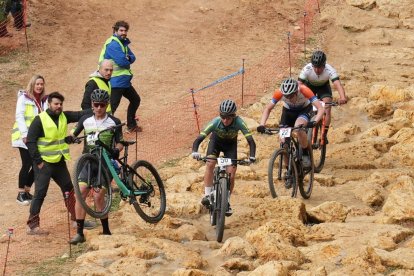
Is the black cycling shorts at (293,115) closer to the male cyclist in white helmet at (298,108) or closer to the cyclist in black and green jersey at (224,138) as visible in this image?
the male cyclist in white helmet at (298,108)

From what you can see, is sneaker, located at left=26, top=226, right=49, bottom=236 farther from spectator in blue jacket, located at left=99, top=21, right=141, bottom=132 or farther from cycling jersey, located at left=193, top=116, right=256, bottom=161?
spectator in blue jacket, located at left=99, top=21, right=141, bottom=132

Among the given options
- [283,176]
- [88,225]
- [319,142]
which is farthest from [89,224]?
[319,142]

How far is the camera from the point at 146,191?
11742 millimetres

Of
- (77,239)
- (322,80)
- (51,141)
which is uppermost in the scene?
(322,80)

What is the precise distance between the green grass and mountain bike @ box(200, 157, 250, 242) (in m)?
1.72

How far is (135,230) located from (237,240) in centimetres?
168

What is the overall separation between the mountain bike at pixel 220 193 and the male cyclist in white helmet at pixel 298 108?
1.40 metres

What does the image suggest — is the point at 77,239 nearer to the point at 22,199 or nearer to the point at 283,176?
the point at 22,199

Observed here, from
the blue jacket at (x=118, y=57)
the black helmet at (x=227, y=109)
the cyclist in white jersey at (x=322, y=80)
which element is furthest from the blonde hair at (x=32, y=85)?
the cyclist in white jersey at (x=322, y=80)

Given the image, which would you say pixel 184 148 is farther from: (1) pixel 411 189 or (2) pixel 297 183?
(1) pixel 411 189

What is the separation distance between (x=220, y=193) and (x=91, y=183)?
63.7 inches

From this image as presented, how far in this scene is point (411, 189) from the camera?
40.4ft

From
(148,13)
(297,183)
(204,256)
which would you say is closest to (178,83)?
(148,13)

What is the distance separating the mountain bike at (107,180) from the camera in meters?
11.0
